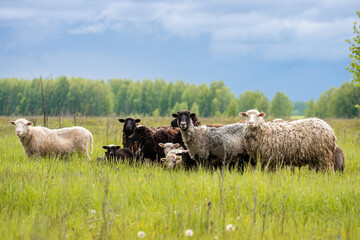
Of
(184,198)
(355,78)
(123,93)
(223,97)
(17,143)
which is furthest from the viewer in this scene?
(123,93)

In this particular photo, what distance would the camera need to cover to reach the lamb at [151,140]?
9914mm

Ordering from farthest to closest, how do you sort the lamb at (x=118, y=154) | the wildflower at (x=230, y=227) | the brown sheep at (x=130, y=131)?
the brown sheep at (x=130, y=131)
the lamb at (x=118, y=154)
the wildflower at (x=230, y=227)

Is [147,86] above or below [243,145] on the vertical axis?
above

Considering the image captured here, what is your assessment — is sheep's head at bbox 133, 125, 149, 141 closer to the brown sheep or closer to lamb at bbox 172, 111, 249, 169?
the brown sheep

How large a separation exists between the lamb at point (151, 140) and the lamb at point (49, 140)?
159cm

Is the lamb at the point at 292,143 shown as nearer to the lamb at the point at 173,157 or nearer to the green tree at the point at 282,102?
the lamb at the point at 173,157

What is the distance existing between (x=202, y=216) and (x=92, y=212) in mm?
1539

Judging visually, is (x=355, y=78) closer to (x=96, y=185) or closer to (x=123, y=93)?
(x=96, y=185)

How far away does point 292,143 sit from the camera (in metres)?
8.20

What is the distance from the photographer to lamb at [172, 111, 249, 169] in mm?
8586

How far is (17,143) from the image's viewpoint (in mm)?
12781

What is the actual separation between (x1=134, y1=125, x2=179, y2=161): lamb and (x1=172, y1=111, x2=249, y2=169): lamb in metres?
1.43

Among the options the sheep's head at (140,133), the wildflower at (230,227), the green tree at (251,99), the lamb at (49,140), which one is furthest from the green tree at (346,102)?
the wildflower at (230,227)

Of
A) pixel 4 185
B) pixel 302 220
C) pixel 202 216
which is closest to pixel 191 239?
pixel 202 216
